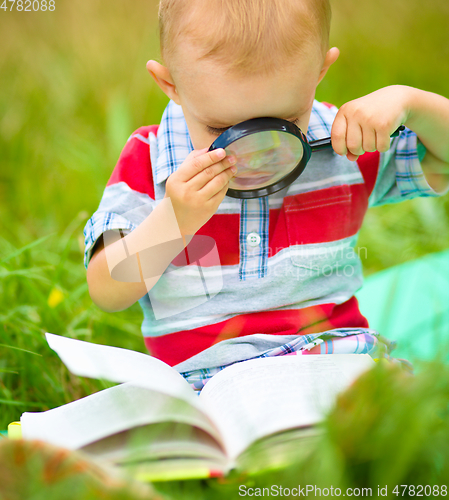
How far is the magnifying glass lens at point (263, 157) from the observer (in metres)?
0.88

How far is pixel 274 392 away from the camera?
2.56 ft

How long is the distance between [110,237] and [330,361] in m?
0.51

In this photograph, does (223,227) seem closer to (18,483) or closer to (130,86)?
(18,483)

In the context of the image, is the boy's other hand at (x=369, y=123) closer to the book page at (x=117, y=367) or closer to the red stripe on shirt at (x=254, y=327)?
the red stripe on shirt at (x=254, y=327)

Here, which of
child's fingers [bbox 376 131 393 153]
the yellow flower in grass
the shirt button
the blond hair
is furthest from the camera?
the yellow flower in grass

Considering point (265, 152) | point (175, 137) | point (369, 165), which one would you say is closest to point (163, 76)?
point (175, 137)

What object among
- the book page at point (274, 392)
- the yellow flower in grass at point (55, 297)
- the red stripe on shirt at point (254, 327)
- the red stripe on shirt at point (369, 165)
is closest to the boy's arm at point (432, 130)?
the red stripe on shirt at point (369, 165)

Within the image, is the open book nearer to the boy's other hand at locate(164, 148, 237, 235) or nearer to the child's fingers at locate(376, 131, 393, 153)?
the boy's other hand at locate(164, 148, 237, 235)

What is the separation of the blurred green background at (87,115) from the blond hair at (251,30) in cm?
77

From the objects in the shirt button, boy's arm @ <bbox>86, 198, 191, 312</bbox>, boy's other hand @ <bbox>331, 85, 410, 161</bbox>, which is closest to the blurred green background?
boy's arm @ <bbox>86, 198, 191, 312</bbox>

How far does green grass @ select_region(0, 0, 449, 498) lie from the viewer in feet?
4.55

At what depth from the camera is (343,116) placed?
97cm

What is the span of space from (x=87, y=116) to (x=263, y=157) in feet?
5.34

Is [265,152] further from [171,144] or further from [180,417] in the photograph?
[180,417]
